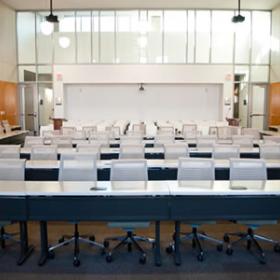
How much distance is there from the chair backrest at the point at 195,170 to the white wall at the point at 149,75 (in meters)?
11.8

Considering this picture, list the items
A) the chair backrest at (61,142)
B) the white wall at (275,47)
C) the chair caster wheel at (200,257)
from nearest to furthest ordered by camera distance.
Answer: the chair caster wheel at (200,257), the chair backrest at (61,142), the white wall at (275,47)

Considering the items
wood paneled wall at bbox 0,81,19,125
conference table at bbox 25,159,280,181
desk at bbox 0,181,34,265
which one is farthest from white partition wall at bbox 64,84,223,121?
desk at bbox 0,181,34,265

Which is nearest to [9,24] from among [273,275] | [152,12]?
[152,12]

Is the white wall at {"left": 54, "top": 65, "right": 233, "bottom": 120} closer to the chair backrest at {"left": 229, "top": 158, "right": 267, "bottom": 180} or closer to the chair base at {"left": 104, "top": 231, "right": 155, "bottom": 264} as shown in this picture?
the chair backrest at {"left": 229, "top": 158, "right": 267, "bottom": 180}

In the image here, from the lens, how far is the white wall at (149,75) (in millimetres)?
15844

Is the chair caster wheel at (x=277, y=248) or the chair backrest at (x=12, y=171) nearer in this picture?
the chair caster wheel at (x=277, y=248)

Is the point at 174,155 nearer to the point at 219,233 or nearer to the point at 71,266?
the point at 219,233

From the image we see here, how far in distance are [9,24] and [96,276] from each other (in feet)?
47.0

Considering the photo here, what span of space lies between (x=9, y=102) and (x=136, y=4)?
686cm

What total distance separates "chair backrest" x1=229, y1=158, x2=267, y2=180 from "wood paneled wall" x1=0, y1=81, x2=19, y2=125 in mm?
12183

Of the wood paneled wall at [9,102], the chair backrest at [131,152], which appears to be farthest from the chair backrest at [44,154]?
the wood paneled wall at [9,102]

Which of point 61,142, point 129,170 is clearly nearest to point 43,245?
point 129,170

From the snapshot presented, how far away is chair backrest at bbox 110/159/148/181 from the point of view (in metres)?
4.36

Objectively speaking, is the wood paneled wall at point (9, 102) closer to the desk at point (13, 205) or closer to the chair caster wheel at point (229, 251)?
the desk at point (13, 205)
